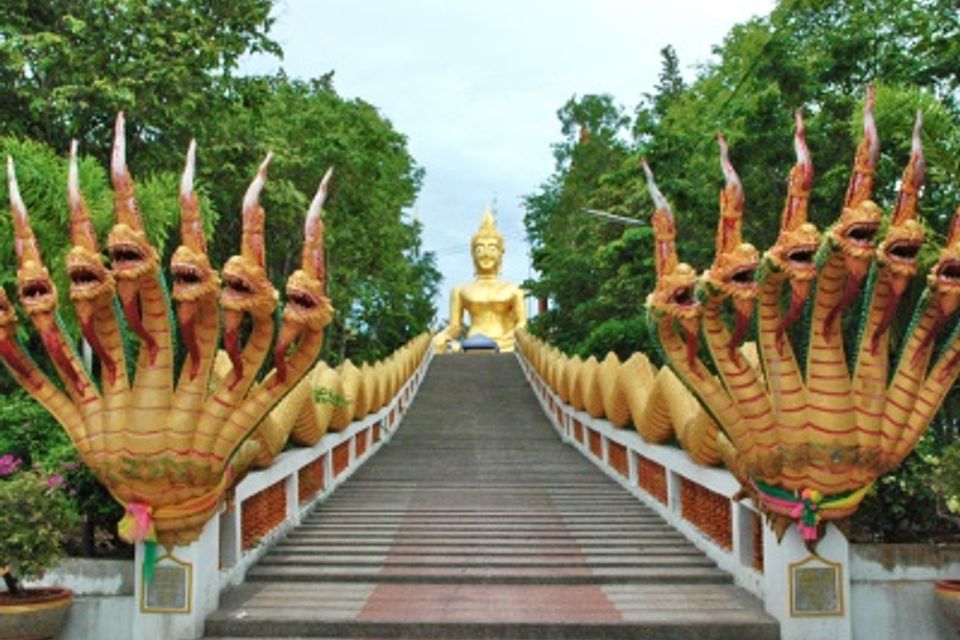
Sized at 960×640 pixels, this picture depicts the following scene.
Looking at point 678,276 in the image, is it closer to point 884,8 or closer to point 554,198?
point 884,8

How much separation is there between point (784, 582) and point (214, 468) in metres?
4.20

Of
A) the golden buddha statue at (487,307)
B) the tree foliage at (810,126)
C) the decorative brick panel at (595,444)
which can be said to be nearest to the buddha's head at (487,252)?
the golden buddha statue at (487,307)

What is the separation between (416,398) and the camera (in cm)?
2373

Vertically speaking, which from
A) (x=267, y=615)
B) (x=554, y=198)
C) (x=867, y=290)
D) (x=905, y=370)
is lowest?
(x=267, y=615)

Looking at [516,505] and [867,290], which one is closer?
[867,290]

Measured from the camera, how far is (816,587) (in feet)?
24.4

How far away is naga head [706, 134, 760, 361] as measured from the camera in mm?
7035

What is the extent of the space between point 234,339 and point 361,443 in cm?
847

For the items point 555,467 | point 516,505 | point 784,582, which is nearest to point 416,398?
point 555,467

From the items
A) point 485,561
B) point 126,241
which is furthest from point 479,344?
point 126,241

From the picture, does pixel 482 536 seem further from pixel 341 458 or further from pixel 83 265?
pixel 83 265

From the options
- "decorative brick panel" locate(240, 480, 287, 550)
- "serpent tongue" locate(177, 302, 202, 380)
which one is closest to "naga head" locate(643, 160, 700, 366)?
"serpent tongue" locate(177, 302, 202, 380)

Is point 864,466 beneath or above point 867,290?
beneath

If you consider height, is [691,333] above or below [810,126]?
below
